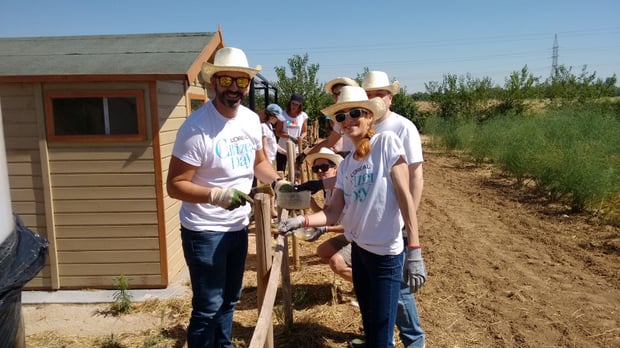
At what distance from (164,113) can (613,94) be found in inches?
875

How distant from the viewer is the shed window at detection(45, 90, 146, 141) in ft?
15.5

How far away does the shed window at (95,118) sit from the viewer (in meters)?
4.73

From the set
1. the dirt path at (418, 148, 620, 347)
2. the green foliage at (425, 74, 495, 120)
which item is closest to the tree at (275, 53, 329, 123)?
the green foliage at (425, 74, 495, 120)

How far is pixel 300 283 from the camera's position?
4.96m

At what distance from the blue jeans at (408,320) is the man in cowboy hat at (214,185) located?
111 cm

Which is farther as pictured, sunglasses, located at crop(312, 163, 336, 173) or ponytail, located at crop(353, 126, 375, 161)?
sunglasses, located at crop(312, 163, 336, 173)

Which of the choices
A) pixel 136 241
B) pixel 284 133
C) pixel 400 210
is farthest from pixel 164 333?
pixel 284 133

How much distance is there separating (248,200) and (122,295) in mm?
2904

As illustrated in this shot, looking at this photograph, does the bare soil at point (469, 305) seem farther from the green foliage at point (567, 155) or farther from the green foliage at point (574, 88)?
the green foliage at point (574, 88)

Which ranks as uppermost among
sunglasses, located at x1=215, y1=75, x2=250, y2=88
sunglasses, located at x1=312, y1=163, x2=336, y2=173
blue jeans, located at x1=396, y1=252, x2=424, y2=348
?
sunglasses, located at x1=215, y1=75, x2=250, y2=88

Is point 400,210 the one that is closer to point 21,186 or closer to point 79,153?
point 79,153

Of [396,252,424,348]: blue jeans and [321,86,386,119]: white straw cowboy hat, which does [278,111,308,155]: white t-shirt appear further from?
[321,86,386,119]: white straw cowboy hat

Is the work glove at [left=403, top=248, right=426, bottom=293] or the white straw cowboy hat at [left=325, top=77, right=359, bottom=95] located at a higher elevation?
the white straw cowboy hat at [left=325, top=77, right=359, bottom=95]

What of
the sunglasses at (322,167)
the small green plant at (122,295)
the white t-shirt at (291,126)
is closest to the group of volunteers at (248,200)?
the sunglasses at (322,167)
